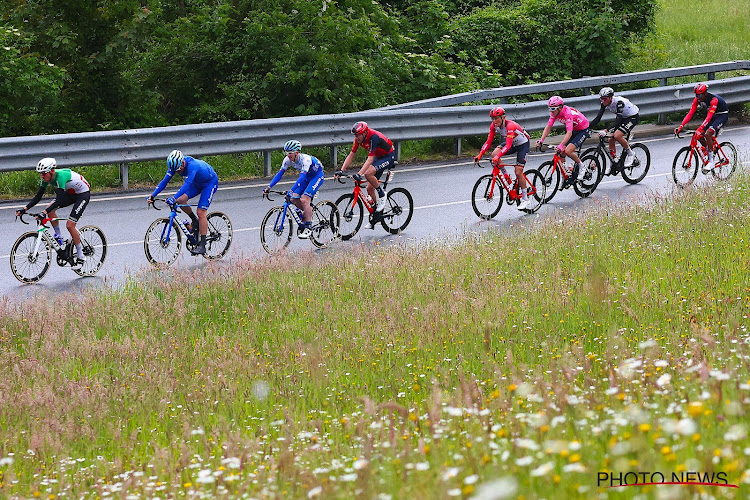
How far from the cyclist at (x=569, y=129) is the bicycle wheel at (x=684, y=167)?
1665 millimetres

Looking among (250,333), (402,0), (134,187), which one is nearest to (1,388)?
(250,333)

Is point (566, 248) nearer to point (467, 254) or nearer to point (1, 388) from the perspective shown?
point (467, 254)

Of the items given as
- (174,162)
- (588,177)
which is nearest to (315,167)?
(174,162)

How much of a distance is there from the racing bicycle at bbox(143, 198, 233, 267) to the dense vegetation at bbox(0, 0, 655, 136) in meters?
6.77

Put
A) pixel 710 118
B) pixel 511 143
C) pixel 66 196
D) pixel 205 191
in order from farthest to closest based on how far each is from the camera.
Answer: pixel 710 118 → pixel 511 143 → pixel 205 191 → pixel 66 196

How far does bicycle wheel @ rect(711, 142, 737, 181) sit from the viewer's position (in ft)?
51.2

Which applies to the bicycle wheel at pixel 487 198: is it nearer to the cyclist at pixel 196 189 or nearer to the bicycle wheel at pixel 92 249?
the cyclist at pixel 196 189

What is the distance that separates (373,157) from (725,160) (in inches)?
265

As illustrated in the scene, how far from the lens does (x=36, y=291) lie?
10.8m

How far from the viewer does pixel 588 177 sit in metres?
15.5

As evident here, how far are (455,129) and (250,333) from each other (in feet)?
36.6

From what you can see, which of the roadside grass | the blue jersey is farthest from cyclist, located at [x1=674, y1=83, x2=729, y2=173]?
the blue jersey

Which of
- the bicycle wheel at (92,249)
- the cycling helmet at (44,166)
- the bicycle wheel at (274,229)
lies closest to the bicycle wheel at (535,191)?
the bicycle wheel at (274,229)

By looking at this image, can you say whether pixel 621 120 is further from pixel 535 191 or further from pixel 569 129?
pixel 535 191
